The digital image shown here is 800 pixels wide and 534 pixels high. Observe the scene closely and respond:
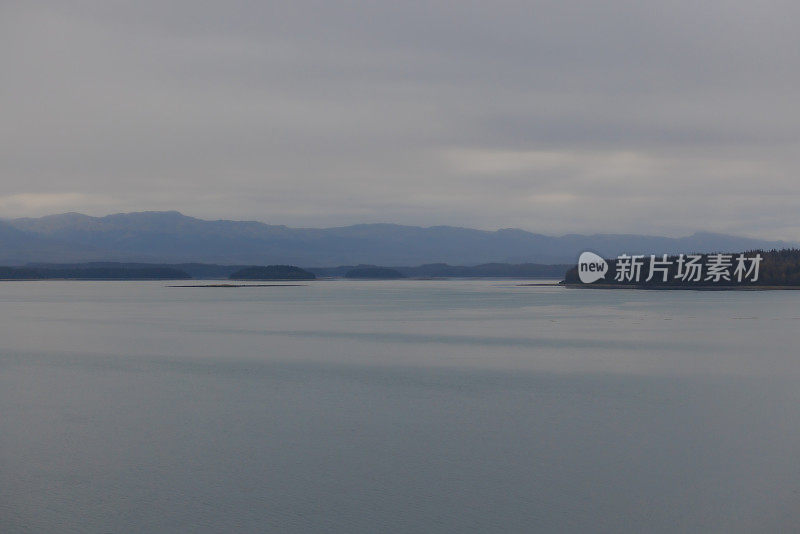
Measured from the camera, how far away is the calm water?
7824 millimetres

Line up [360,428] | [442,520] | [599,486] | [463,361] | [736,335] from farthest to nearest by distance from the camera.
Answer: [736,335] → [463,361] → [360,428] → [599,486] → [442,520]

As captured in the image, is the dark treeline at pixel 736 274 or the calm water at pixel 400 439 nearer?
the calm water at pixel 400 439

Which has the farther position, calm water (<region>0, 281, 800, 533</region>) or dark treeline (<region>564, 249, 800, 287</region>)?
dark treeline (<region>564, 249, 800, 287</region>)

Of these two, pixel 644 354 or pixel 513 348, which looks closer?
pixel 644 354

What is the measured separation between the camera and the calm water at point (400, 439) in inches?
308

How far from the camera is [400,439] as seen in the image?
1095cm

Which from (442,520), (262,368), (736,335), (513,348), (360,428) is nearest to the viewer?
(442,520)

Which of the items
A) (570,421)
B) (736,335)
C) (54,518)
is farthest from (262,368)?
(736,335)

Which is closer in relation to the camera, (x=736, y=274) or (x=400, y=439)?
(x=400, y=439)

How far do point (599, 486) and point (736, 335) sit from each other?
2155 cm

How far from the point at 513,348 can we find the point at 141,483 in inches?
615

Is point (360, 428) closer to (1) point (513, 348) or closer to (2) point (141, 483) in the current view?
(2) point (141, 483)

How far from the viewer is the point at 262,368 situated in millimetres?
18703

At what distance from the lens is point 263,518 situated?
768 centimetres
